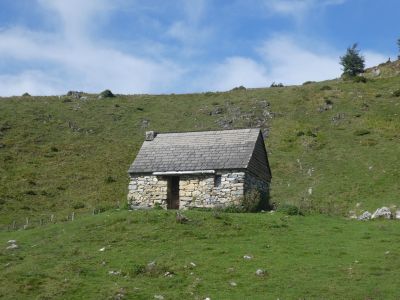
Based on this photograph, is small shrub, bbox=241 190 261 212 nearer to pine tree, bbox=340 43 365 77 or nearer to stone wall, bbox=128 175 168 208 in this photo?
stone wall, bbox=128 175 168 208

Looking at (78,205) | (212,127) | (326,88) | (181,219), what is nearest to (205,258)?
(181,219)

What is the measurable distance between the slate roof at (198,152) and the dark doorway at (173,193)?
960mm

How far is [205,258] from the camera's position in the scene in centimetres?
2744

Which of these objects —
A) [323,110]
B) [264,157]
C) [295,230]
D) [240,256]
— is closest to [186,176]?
[264,157]

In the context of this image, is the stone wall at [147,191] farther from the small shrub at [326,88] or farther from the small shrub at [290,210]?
the small shrub at [326,88]

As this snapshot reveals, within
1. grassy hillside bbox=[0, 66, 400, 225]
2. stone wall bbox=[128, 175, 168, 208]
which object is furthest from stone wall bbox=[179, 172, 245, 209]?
grassy hillside bbox=[0, 66, 400, 225]

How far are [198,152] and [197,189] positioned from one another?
11.5 ft

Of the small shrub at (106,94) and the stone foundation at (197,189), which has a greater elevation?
the small shrub at (106,94)

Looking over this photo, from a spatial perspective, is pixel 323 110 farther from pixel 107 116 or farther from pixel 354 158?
pixel 107 116

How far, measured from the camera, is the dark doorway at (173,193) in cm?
4228

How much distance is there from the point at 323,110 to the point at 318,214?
44.6m

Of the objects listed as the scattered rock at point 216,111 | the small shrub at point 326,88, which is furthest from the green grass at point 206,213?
the scattered rock at point 216,111

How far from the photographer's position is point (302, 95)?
90188 mm

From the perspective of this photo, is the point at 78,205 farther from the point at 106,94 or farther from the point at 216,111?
the point at 106,94
